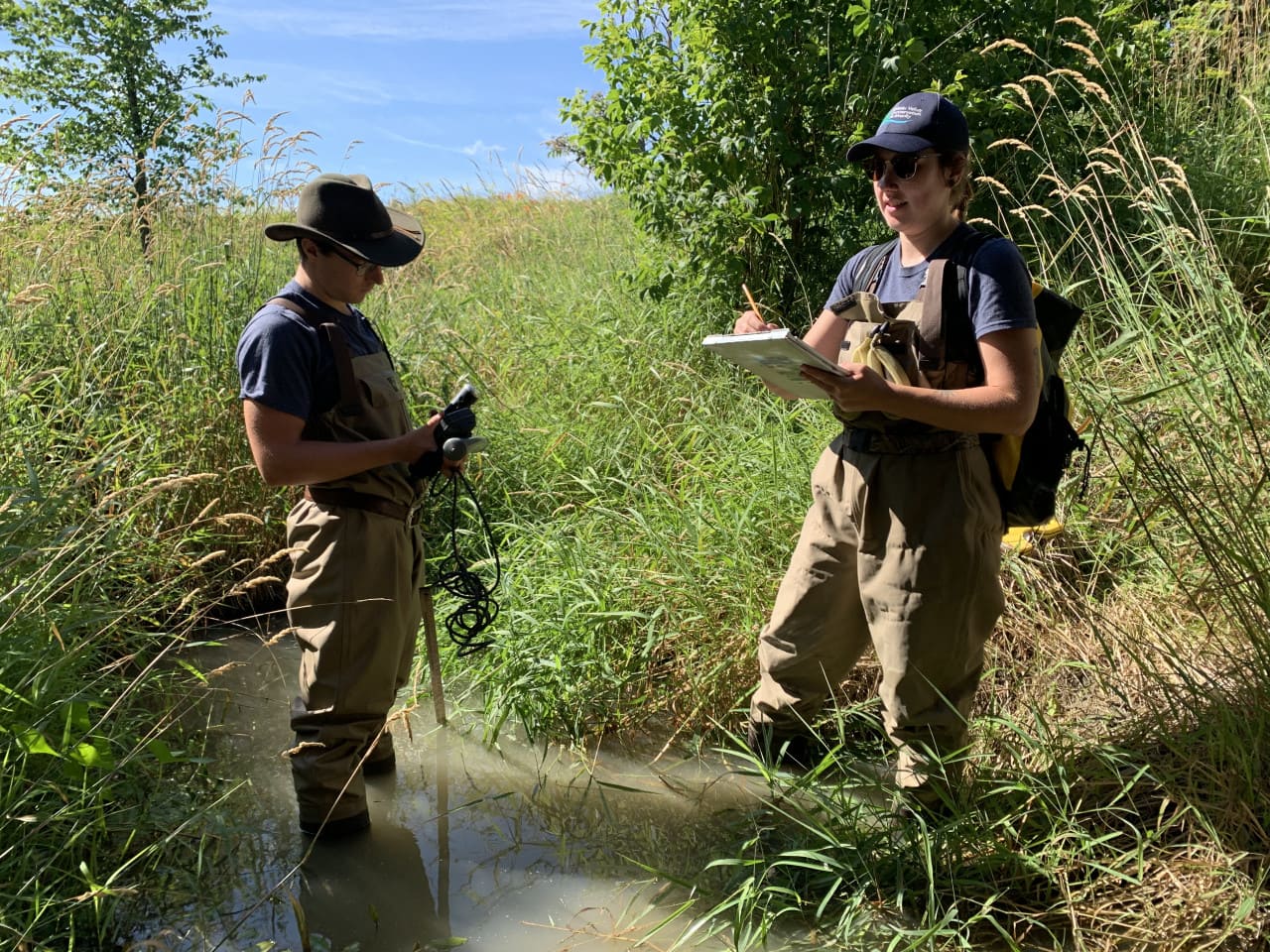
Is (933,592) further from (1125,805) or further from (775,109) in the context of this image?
(775,109)

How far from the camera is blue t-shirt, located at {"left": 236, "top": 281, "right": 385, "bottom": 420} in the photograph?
265cm

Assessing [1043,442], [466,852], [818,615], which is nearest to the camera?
[1043,442]

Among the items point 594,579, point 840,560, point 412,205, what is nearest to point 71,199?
point 594,579

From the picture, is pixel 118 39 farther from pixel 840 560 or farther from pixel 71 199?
pixel 840 560

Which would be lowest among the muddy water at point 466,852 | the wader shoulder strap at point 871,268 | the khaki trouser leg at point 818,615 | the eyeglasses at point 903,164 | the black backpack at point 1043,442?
the muddy water at point 466,852

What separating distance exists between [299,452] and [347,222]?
2.26ft

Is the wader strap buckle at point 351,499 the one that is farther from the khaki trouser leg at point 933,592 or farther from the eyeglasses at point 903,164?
the eyeglasses at point 903,164

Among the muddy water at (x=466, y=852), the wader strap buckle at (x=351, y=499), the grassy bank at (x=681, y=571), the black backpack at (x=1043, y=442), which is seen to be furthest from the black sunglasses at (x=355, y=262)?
the black backpack at (x=1043, y=442)

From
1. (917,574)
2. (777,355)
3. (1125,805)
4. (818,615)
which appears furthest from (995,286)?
(1125,805)

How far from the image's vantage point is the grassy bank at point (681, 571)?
2.54 metres

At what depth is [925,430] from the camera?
8.67ft

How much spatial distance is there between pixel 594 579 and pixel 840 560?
1363 mm

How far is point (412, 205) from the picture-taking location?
11.4 meters

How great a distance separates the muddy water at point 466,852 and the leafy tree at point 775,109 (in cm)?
296
